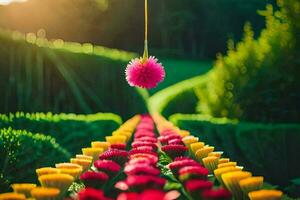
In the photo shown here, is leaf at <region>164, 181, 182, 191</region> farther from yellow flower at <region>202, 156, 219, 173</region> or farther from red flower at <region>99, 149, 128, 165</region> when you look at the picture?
red flower at <region>99, 149, 128, 165</region>

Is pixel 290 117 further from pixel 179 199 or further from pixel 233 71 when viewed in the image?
pixel 179 199

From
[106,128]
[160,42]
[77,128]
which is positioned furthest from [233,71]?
[160,42]

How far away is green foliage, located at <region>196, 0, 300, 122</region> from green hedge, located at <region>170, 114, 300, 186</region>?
923 mm

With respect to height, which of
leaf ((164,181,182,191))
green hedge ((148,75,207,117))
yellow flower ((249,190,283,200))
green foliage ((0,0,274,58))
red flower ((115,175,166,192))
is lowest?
leaf ((164,181,182,191))

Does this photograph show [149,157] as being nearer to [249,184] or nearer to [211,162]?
[211,162]

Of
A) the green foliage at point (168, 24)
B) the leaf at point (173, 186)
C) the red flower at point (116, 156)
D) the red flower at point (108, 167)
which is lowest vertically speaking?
the leaf at point (173, 186)

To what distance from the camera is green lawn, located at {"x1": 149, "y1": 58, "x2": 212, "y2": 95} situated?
31453 millimetres

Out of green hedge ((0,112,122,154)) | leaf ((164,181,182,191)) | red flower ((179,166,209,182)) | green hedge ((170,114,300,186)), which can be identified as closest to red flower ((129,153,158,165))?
leaf ((164,181,182,191))

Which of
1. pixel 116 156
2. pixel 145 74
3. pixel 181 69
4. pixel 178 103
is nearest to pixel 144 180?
pixel 116 156

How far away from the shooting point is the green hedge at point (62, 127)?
8016 mm

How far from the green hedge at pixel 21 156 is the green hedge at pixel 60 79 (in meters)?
4.01

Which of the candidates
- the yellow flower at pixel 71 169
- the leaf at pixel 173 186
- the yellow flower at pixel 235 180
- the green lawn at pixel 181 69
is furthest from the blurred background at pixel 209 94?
the green lawn at pixel 181 69

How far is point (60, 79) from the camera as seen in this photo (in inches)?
489

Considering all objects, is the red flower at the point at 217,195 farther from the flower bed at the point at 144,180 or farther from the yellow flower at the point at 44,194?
the yellow flower at the point at 44,194
